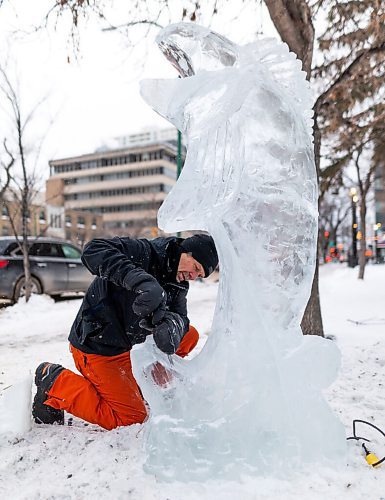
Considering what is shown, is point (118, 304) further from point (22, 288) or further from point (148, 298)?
point (22, 288)

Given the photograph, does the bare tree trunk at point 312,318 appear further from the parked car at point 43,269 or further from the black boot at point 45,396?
the parked car at point 43,269

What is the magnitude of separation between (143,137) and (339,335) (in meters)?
84.5

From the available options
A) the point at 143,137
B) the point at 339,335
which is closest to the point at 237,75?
the point at 339,335

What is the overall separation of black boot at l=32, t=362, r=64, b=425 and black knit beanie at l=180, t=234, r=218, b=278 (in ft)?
3.25

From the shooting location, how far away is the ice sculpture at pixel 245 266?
1.96 metres

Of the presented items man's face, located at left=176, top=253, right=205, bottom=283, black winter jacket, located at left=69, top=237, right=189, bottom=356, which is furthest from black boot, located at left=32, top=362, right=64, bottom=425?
man's face, located at left=176, top=253, right=205, bottom=283

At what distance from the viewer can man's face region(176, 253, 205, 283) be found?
249 cm

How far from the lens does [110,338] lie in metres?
2.50

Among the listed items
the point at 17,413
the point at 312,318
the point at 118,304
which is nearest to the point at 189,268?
the point at 118,304

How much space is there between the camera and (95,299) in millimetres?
2529

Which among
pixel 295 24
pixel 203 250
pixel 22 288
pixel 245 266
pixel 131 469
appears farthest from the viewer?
pixel 22 288

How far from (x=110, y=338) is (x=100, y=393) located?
1.01 feet

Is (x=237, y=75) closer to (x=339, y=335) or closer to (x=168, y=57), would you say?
(x=168, y=57)

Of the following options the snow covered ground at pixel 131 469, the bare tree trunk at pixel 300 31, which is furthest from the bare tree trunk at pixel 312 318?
the snow covered ground at pixel 131 469
